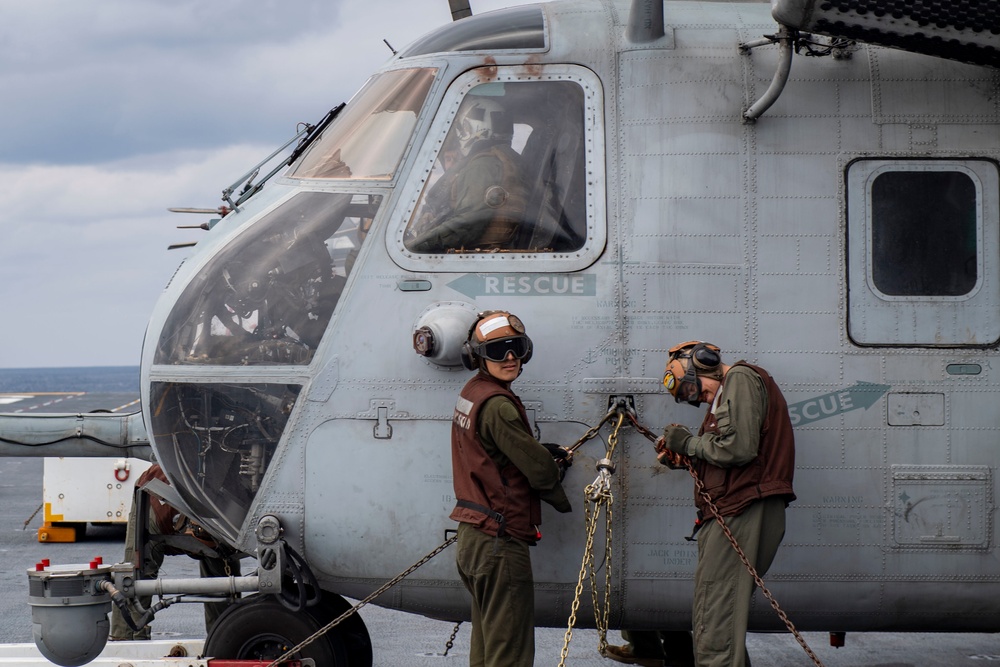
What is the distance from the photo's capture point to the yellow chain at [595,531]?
5.12 metres

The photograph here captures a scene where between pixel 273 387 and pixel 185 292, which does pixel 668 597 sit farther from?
pixel 185 292

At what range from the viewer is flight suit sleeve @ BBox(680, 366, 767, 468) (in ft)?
16.3

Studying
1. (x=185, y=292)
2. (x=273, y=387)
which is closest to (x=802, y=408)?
(x=273, y=387)

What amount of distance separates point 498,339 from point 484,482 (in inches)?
25.9

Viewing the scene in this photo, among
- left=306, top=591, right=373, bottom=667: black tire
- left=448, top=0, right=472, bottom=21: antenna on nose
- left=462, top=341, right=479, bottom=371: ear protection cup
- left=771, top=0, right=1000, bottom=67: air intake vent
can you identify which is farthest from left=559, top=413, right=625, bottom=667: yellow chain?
left=448, top=0, right=472, bottom=21: antenna on nose

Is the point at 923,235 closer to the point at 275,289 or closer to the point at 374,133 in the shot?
the point at 374,133

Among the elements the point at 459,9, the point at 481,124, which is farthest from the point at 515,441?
the point at 459,9

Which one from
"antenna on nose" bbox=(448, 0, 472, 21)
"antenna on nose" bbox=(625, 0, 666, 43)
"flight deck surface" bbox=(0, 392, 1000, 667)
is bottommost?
"flight deck surface" bbox=(0, 392, 1000, 667)

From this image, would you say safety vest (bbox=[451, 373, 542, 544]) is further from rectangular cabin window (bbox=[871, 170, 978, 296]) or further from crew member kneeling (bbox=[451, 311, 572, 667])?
rectangular cabin window (bbox=[871, 170, 978, 296])

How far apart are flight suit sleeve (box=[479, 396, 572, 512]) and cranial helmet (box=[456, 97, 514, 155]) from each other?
1.32 m

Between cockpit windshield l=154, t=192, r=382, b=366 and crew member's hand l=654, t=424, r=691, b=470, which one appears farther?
cockpit windshield l=154, t=192, r=382, b=366

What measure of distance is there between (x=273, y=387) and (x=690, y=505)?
207cm

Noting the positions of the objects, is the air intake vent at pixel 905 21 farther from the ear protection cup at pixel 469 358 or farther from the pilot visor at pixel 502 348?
the ear protection cup at pixel 469 358

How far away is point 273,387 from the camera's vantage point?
5418mm
